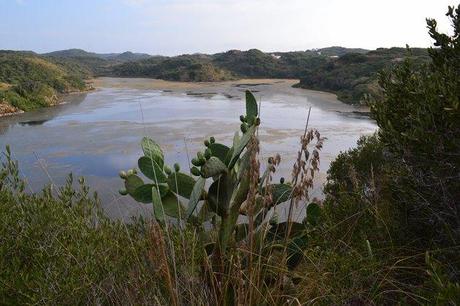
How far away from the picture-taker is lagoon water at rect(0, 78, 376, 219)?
12570 mm

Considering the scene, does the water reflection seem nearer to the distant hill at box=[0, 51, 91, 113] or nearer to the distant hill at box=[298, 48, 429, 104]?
the distant hill at box=[0, 51, 91, 113]

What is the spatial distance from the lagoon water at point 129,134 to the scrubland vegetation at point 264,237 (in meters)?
4.46

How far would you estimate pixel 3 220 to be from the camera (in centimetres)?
348

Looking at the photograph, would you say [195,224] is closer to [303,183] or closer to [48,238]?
[48,238]

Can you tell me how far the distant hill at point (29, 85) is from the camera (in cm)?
2993

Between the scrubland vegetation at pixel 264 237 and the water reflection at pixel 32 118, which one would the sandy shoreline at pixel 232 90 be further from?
the scrubland vegetation at pixel 264 237

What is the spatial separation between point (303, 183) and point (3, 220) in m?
2.53

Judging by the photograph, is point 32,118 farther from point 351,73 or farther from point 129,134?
point 351,73

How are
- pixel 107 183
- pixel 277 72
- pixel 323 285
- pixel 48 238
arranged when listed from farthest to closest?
pixel 277 72, pixel 107 183, pixel 48 238, pixel 323 285

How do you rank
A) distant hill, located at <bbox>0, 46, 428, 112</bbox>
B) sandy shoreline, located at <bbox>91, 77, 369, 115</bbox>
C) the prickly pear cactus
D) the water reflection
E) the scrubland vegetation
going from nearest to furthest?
the scrubland vegetation
the prickly pear cactus
the water reflection
sandy shoreline, located at <bbox>91, 77, 369, 115</bbox>
distant hill, located at <bbox>0, 46, 428, 112</bbox>

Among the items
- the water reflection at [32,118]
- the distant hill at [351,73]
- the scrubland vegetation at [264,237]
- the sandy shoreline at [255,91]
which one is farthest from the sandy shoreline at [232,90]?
the scrubland vegetation at [264,237]

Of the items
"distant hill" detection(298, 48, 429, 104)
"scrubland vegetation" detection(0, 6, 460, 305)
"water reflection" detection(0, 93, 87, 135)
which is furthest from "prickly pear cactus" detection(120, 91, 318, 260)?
"distant hill" detection(298, 48, 429, 104)

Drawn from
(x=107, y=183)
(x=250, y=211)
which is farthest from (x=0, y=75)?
(x=250, y=211)

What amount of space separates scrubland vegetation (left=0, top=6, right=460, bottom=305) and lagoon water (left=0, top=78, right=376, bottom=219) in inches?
175
